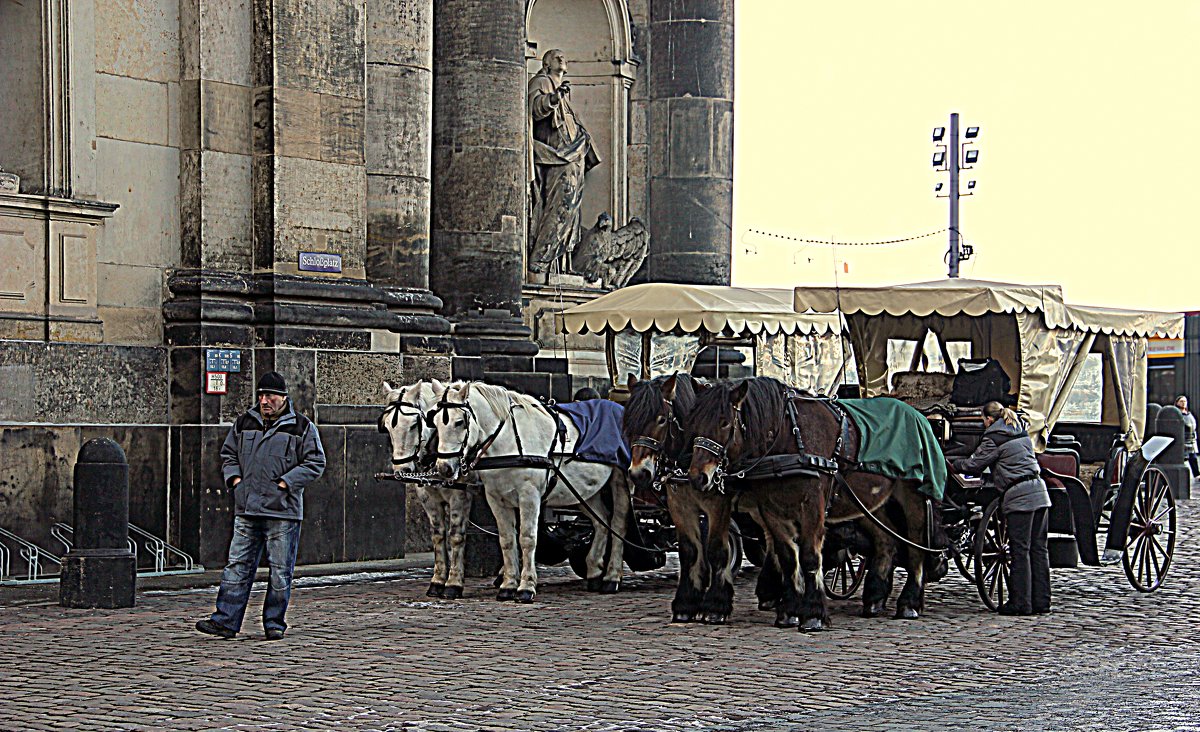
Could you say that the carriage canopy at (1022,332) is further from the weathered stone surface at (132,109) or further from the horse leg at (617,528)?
the weathered stone surface at (132,109)

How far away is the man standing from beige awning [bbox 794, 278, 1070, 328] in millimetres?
5491

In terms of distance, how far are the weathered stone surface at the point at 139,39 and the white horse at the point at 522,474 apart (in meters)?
4.59

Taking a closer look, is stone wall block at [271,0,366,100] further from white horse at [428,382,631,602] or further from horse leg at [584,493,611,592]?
horse leg at [584,493,611,592]

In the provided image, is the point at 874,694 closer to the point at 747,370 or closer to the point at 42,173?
the point at 42,173

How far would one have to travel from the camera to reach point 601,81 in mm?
23312

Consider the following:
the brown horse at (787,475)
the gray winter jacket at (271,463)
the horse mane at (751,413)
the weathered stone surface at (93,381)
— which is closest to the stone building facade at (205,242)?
the weathered stone surface at (93,381)

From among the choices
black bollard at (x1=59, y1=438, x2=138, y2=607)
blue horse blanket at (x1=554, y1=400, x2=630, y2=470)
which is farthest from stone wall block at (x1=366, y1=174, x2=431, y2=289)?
black bollard at (x1=59, y1=438, x2=138, y2=607)

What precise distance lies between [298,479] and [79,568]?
2.39m

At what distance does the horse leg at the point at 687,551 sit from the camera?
12414mm

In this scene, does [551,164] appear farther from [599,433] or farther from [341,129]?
[599,433]

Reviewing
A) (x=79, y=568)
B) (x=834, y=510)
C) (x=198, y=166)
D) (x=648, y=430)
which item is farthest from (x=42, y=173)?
(x=834, y=510)

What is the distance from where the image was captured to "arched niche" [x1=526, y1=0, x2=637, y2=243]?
23.2 meters

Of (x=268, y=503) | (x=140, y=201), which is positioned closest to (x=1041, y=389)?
(x=268, y=503)

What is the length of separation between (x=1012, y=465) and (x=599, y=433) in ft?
11.3
